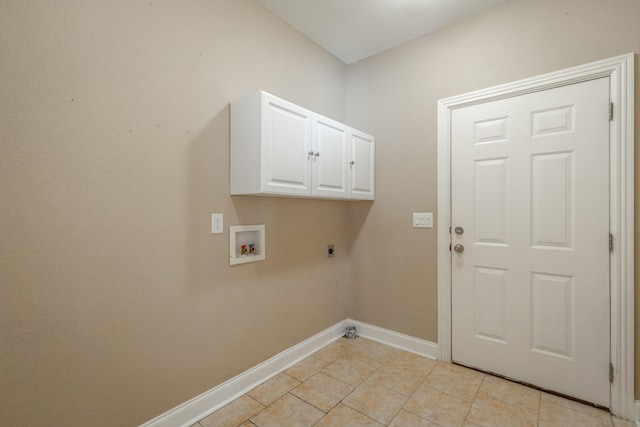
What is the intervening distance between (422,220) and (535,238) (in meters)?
0.78

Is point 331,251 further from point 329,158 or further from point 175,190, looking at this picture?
point 175,190

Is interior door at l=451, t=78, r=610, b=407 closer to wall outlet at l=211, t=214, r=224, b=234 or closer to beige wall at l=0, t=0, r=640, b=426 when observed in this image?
beige wall at l=0, t=0, r=640, b=426

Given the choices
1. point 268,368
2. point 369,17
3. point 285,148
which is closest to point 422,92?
point 369,17

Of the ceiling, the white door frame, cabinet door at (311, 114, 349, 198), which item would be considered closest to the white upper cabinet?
cabinet door at (311, 114, 349, 198)

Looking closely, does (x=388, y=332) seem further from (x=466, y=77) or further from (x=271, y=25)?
(x=271, y=25)

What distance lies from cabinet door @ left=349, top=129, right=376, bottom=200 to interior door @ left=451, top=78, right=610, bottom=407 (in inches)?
27.6

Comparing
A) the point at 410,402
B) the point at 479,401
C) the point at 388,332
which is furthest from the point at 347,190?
the point at 479,401

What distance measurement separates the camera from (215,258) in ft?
6.06

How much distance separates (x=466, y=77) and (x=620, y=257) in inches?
61.3

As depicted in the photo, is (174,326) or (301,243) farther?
(301,243)

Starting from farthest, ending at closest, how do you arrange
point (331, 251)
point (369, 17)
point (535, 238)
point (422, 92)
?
point (331, 251)
point (422, 92)
point (369, 17)
point (535, 238)

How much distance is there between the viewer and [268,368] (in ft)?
7.02

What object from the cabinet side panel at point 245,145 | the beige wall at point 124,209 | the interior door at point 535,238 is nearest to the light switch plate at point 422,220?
the interior door at point 535,238

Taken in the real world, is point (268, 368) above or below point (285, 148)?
below
